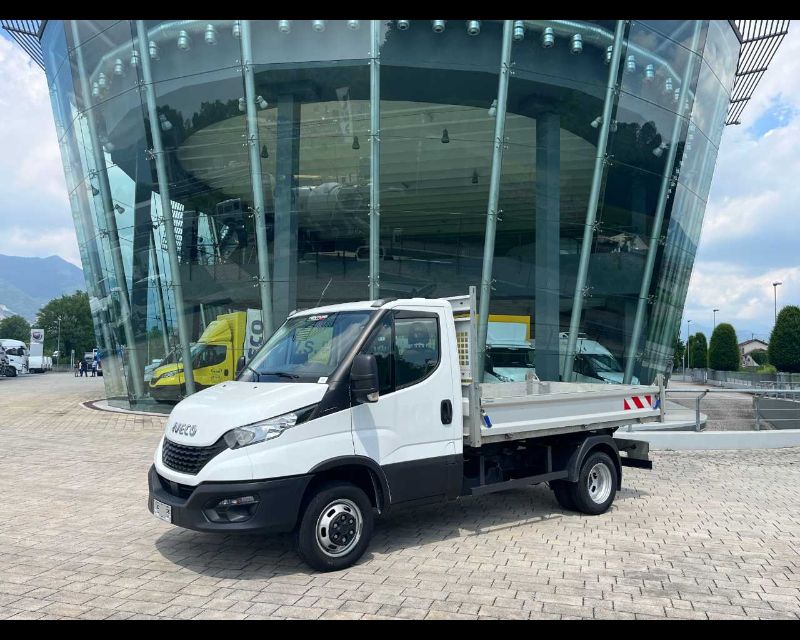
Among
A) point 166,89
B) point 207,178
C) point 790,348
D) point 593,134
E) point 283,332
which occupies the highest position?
point 166,89

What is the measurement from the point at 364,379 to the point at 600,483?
3897mm

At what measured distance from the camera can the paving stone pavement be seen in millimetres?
4848

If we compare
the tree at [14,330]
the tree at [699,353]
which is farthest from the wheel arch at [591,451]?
the tree at [14,330]

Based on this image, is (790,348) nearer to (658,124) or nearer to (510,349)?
(658,124)

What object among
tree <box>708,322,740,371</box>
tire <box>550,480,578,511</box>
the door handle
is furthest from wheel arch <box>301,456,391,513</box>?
tree <box>708,322,740,371</box>

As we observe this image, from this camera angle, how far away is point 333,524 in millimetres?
5594

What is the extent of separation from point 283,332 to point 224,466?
2015 mm

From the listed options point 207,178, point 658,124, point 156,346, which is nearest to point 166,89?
point 207,178

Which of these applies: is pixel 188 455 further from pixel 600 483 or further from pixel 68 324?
pixel 68 324

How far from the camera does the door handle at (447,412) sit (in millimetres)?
6465

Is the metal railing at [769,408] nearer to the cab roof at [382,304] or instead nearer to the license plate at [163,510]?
the cab roof at [382,304]

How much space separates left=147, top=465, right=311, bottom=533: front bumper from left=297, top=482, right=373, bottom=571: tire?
0.16 m
